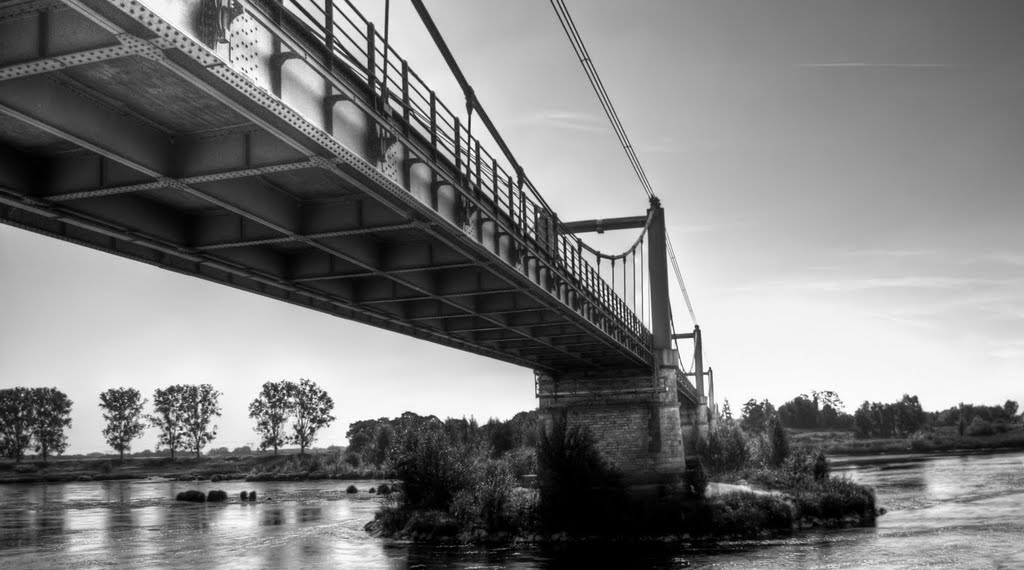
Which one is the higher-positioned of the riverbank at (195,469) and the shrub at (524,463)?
the shrub at (524,463)

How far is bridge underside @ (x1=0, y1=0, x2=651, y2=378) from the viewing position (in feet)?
26.7

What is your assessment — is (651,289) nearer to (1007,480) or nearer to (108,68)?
(1007,480)

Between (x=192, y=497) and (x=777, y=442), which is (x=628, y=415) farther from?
(x=192, y=497)

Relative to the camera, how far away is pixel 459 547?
100 ft

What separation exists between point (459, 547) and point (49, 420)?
12353 cm

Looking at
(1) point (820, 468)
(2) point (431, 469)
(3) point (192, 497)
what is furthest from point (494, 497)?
(3) point (192, 497)

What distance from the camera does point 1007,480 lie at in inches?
1999

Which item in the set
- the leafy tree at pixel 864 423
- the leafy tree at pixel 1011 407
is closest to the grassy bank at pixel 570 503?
the leafy tree at pixel 864 423

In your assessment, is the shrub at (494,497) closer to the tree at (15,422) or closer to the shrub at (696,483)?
the shrub at (696,483)

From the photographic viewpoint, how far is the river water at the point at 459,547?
84.8 feet

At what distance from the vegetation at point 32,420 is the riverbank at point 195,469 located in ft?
8.36

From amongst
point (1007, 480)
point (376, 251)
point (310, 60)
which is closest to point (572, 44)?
point (376, 251)

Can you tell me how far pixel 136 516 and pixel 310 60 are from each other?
42.8 m

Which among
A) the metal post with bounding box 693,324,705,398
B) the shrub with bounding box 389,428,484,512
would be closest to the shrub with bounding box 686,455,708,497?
the shrub with bounding box 389,428,484,512
